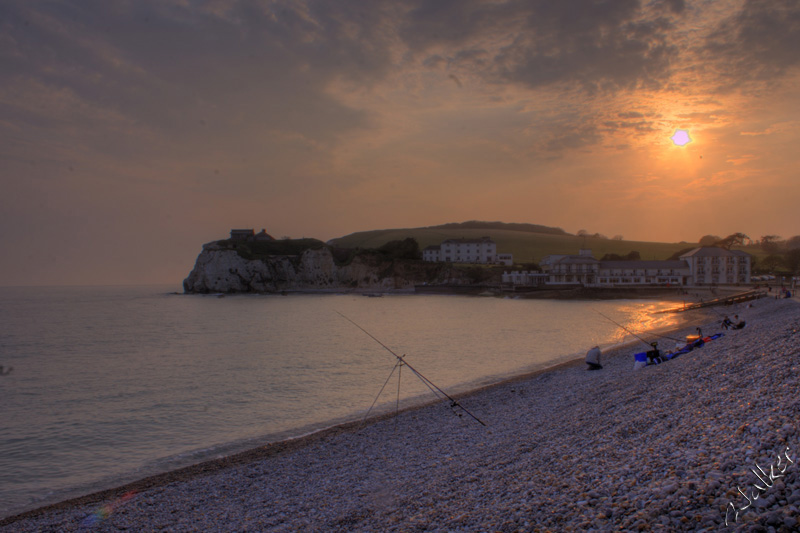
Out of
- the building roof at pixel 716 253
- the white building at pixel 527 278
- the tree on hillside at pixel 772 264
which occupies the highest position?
the building roof at pixel 716 253

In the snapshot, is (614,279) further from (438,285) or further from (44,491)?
(44,491)

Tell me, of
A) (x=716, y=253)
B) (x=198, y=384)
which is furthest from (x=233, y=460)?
(x=716, y=253)

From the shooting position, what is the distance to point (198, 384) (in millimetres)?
18594

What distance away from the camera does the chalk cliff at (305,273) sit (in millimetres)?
104500

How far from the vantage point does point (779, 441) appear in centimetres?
508

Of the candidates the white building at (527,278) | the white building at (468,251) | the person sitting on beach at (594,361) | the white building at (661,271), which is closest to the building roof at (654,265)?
the white building at (661,271)

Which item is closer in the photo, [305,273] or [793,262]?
[793,262]

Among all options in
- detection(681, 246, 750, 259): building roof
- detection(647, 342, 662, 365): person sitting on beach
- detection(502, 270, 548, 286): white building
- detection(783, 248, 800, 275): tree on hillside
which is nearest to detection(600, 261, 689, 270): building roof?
detection(681, 246, 750, 259): building roof

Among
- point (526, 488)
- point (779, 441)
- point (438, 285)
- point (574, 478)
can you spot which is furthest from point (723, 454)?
point (438, 285)

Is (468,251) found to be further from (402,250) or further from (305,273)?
(305,273)

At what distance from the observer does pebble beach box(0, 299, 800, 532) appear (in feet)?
15.1

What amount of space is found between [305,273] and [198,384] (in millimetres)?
94731

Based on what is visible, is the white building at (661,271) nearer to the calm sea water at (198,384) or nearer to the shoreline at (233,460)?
the calm sea water at (198,384)

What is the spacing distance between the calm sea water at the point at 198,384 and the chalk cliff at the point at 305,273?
66.2 m
